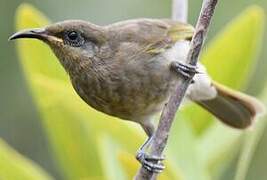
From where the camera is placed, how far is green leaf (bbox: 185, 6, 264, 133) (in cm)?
309

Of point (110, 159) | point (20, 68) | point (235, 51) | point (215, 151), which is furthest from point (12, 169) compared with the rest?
point (20, 68)

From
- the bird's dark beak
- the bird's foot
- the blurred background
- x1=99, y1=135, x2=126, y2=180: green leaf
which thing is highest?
the bird's dark beak

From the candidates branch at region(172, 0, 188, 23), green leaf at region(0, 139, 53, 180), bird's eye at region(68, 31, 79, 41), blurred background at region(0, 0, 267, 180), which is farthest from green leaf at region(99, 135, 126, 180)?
blurred background at region(0, 0, 267, 180)

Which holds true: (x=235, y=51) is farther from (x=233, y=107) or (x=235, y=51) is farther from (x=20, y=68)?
(x=20, y=68)

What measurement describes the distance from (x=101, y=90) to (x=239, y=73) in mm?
445

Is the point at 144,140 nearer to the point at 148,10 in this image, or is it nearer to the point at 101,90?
the point at 101,90

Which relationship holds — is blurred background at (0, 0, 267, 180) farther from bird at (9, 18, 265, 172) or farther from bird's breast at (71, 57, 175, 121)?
bird's breast at (71, 57, 175, 121)

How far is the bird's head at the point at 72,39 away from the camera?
279cm

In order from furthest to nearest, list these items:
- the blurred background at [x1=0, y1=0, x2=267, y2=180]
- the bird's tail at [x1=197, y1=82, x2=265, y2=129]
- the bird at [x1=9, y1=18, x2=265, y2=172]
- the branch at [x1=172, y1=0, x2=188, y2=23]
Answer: the blurred background at [x1=0, y1=0, x2=267, y2=180] < the bird's tail at [x1=197, y1=82, x2=265, y2=129] < the branch at [x1=172, y1=0, x2=188, y2=23] < the bird at [x1=9, y1=18, x2=265, y2=172]

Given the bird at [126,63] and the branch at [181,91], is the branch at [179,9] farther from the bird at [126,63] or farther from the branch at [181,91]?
the branch at [181,91]

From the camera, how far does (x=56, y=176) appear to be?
16.7 feet

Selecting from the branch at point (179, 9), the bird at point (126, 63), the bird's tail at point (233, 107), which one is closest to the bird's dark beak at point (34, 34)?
the bird at point (126, 63)

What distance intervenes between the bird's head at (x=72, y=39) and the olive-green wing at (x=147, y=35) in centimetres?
10

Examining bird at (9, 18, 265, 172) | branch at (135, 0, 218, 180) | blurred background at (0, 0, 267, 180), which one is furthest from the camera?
blurred background at (0, 0, 267, 180)
